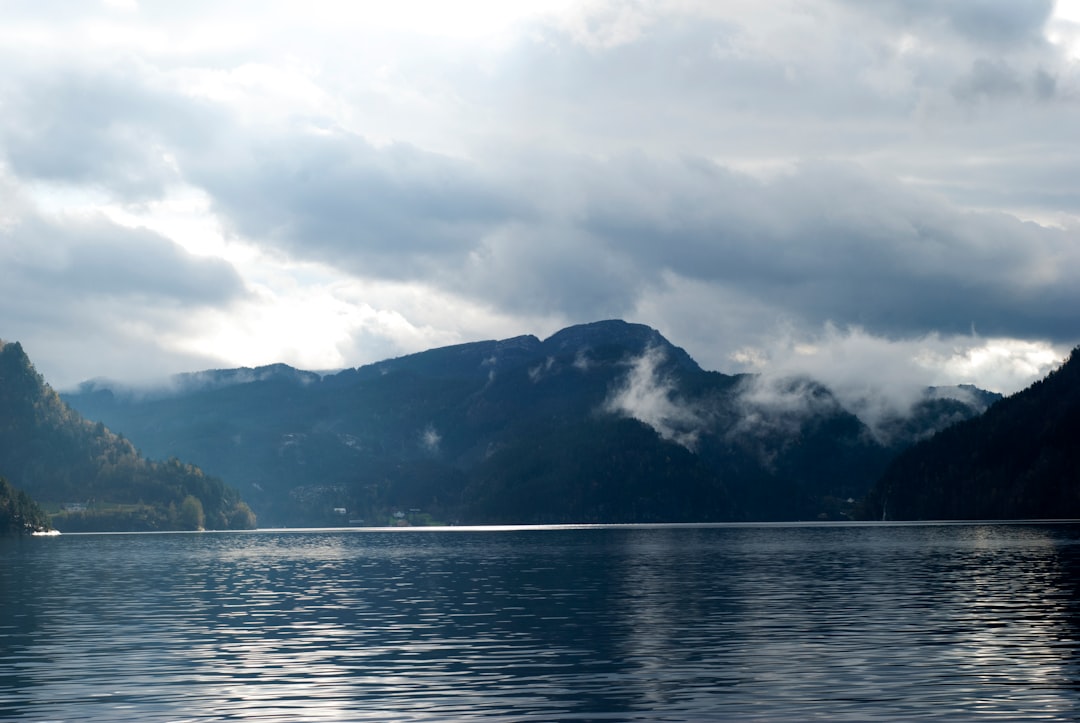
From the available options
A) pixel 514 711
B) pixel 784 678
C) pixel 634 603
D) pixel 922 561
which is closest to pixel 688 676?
pixel 784 678

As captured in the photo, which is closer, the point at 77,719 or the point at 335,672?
the point at 77,719

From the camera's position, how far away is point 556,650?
7806 centimetres

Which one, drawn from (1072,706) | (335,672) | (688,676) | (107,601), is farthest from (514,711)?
(107,601)

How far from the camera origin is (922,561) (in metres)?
184

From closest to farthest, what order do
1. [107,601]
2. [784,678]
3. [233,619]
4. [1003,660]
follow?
1. [784,678]
2. [1003,660]
3. [233,619]
4. [107,601]

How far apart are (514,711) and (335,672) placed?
17.8 meters

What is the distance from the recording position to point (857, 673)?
6412cm

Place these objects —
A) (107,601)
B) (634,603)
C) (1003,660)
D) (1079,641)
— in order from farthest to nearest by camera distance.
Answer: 1. (107,601)
2. (634,603)
3. (1079,641)
4. (1003,660)

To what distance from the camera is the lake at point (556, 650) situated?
56312 mm

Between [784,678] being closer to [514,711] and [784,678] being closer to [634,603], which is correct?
[514,711]

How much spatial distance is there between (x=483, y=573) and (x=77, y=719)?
123 meters

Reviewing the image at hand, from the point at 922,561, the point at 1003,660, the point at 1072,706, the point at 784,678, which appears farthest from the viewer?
the point at 922,561

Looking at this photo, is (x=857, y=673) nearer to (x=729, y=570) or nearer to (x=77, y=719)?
(x=77, y=719)

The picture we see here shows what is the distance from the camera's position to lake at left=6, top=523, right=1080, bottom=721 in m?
56.3
